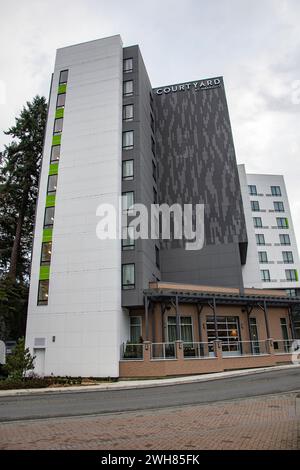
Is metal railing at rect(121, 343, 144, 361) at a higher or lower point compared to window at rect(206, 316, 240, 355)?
lower

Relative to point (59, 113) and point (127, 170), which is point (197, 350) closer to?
point (127, 170)

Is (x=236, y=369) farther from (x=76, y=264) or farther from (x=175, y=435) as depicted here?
(x=175, y=435)

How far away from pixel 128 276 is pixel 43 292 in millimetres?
7017

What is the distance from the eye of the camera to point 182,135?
41875 mm

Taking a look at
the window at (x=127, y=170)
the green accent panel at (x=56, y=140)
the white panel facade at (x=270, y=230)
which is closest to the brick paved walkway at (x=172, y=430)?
the window at (x=127, y=170)

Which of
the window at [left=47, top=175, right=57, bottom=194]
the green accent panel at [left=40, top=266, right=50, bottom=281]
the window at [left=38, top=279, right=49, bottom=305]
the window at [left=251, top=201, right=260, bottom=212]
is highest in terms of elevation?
the window at [left=251, top=201, right=260, bottom=212]

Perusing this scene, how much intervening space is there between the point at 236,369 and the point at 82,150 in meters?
22.6

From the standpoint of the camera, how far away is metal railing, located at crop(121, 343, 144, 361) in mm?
24672

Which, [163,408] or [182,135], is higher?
[182,135]

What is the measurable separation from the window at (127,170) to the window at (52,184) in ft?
20.6

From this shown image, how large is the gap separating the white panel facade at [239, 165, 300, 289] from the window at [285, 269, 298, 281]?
0.49 ft

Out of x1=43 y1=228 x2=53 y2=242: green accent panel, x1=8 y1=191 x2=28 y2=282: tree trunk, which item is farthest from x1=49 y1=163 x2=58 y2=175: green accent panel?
x1=8 y1=191 x2=28 y2=282: tree trunk

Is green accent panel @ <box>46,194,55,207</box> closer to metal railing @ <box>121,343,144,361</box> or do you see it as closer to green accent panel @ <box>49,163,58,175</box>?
green accent panel @ <box>49,163,58,175</box>
